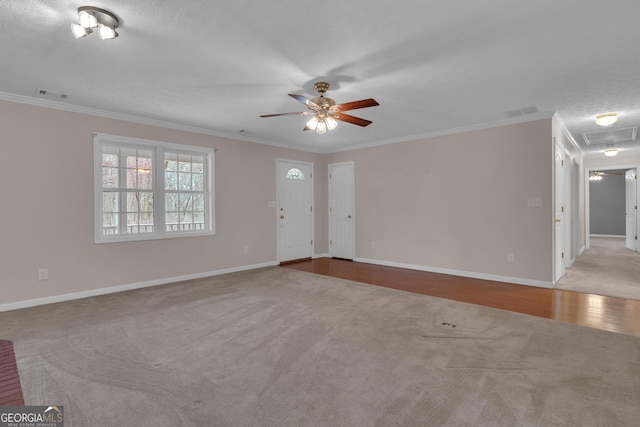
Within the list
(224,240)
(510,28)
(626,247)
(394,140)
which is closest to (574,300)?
(510,28)

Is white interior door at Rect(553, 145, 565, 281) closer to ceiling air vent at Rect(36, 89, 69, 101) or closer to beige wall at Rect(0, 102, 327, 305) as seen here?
beige wall at Rect(0, 102, 327, 305)

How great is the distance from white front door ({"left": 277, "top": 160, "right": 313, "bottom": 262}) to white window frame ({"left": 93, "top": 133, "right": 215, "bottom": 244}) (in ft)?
4.91

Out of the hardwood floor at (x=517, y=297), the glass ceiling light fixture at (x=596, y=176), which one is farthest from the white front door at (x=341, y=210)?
→ the glass ceiling light fixture at (x=596, y=176)

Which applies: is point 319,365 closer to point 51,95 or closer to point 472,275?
point 472,275

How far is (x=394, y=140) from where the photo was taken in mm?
6125

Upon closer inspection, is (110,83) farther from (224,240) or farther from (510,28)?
(510,28)

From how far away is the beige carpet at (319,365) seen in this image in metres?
1.83

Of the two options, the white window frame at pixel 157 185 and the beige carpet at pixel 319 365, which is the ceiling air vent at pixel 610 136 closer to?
the beige carpet at pixel 319 365

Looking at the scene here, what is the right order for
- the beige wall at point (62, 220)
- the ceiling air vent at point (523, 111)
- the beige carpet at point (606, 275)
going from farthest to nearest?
the beige carpet at point (606, 275), the ceiling air vent at point (523, 111), the beige wall at point (62, 220)

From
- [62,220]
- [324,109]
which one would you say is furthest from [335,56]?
[62,220]

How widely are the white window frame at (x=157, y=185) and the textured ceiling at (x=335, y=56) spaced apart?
1.54 ft

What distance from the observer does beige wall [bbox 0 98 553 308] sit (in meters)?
3.79

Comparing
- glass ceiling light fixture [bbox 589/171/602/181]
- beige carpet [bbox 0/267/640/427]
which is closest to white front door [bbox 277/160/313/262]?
beige carpet [bbox 0/267/640/427]

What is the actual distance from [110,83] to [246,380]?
335 centimetres
